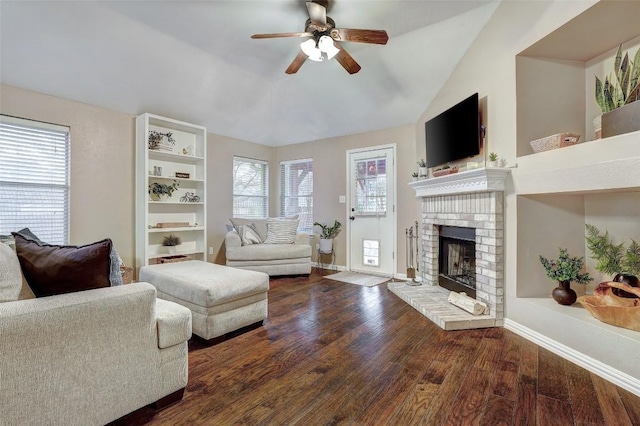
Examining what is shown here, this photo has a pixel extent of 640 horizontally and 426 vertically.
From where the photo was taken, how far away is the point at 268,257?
4.52 metres

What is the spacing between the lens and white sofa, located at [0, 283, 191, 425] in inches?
45.1

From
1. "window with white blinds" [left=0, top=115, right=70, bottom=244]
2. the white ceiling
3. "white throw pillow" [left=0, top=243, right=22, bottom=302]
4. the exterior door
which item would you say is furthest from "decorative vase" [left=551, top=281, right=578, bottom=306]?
"window with white blinds" [left=0, top=115, right=70, bottom=244]

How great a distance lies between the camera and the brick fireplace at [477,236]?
2648 mm

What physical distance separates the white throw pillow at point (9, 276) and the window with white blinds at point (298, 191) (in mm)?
4444

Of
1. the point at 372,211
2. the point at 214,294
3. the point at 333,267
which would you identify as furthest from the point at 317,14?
the point at 333,267

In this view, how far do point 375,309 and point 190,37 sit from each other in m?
3.57

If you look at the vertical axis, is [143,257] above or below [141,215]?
below

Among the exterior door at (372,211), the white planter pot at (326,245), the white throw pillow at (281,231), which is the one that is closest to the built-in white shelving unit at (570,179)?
the exterior door at (372,211)

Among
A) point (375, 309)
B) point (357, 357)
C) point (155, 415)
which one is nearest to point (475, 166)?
point (375, 309)

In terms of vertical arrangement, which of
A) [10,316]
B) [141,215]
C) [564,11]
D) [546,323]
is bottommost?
[546,323]

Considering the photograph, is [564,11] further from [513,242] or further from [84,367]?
[84,367]

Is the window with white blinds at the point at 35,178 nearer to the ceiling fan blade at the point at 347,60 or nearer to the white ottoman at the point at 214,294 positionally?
the white ottoman at the point at 214,294

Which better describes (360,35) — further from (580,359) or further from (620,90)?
(580,359)

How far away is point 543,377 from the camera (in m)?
1.86
